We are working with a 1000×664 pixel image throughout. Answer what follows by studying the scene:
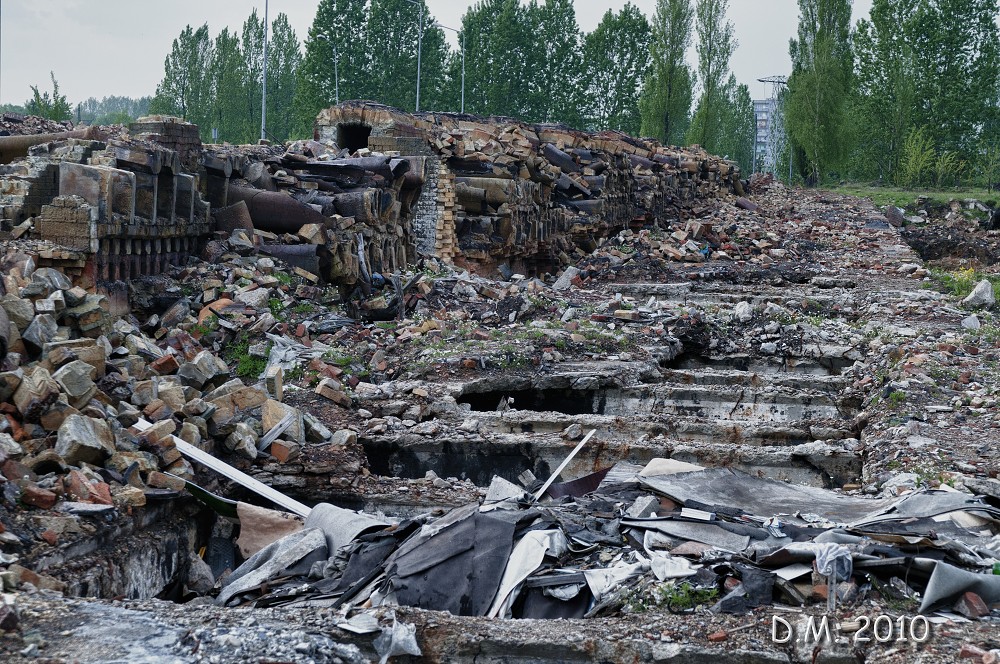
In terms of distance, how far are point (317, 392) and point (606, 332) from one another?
3.90 metres

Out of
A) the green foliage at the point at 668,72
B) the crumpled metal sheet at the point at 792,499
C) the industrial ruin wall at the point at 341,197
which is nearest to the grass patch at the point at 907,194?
the green foliage at the point at 668,72

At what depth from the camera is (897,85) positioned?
124ft

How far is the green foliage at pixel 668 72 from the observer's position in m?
39.9

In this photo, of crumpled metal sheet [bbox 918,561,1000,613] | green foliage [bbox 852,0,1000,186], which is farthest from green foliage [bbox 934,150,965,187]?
crumpled metal sheet [bbox 918,561,1000,613]

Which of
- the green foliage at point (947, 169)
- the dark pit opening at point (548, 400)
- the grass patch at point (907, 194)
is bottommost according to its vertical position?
the dark pit opening at point (548, 400)

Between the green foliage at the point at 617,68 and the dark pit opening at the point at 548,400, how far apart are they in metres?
37.0

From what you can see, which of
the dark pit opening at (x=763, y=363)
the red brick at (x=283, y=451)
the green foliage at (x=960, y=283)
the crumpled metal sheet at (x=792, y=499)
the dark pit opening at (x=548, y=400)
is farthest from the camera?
the green foliage at (x=960, y=283)

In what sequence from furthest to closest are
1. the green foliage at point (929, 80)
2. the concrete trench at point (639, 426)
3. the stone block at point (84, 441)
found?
the green foliage at point (929, 80) < the concrete trench at point (639, 426) < the stone block at point (84, 441)

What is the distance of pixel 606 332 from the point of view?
11.1 metres

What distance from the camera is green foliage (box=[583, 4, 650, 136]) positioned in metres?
44.9

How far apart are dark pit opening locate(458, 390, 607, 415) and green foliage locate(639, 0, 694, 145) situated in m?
32.0

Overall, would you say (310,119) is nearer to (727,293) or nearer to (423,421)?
(727,293)

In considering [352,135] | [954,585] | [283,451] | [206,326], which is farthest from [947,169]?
[954,585]

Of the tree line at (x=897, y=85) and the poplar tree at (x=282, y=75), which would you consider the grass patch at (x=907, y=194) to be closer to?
the tree line at (x=897, y=85)
